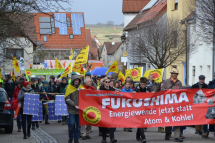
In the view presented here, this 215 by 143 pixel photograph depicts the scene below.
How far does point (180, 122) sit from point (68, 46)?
77392 millimetres

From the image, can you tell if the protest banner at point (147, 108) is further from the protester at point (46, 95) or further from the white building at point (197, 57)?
the white building at point (197, 57)

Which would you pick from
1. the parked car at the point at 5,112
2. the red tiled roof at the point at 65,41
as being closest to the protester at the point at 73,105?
the parked car at the point at 5,112

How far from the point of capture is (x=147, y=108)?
40.5 ft

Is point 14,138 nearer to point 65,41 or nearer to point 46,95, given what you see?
point 46,95

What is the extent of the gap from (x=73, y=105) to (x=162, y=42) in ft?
76.7

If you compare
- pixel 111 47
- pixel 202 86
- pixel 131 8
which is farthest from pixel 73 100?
pixel 111 47

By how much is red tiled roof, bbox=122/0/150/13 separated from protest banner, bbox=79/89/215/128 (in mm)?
55745

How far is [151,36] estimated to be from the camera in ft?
114

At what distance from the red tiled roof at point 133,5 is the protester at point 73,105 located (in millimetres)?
56705

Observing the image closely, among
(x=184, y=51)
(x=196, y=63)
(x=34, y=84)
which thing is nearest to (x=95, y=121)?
(x=34, y=84)

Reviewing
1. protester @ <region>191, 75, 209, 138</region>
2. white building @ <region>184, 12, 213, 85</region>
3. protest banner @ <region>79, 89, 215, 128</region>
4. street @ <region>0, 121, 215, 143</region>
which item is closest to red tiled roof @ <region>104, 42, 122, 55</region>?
white building @ <region>184, 12, 213, 85</region>

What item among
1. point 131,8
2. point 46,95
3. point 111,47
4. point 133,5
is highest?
point 133,5

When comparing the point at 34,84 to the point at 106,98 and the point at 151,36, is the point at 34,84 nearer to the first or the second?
the point at 106,98

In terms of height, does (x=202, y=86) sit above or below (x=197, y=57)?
below
